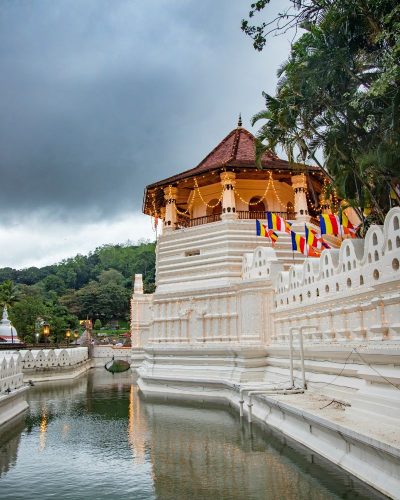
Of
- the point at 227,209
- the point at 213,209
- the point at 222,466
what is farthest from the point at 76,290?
the point at 222,466

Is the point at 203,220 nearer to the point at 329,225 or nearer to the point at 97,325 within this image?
the point at 329,225

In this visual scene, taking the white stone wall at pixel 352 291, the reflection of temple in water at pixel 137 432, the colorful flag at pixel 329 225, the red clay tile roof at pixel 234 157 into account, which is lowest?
the reflection of temple in water at pixel 137 432

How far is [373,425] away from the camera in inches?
271

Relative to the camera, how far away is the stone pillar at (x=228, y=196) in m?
22.0

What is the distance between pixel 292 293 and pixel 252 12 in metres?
7.29

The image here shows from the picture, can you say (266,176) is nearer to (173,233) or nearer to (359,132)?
(173,233)

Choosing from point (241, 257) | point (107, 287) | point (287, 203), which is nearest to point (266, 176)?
point (287, 203)

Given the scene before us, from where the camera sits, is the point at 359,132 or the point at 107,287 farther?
the point at 107,287

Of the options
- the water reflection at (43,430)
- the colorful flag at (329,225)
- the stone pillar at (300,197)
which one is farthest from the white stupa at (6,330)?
the colorful flag at (329,225)

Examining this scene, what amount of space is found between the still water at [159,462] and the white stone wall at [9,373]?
1105 mm

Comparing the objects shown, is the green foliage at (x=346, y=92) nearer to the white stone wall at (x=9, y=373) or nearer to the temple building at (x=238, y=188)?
the temple building at (x=238, y=188)

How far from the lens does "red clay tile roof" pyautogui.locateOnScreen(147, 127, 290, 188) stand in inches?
873

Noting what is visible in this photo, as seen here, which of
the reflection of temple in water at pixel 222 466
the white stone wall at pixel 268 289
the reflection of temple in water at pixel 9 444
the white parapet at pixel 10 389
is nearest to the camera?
the reflection of temple in water at pixel 222 466

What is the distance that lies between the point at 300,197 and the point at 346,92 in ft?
34.9
